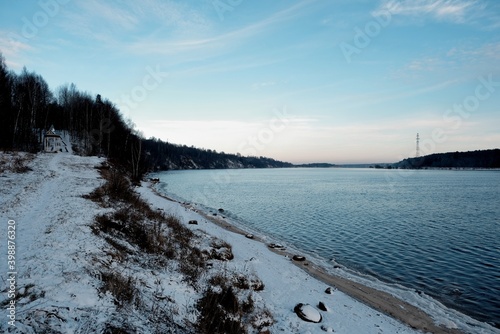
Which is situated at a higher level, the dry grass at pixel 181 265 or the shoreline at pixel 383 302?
the dry grass at pixel 181 265

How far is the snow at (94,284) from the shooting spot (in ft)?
22.2

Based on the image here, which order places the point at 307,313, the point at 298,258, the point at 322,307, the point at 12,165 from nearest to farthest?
the point at 307,313
the point at 322,307
the point at 298,258
the point at 12,165

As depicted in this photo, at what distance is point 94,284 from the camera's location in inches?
324

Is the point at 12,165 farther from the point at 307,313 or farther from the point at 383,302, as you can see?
the point at 383,302

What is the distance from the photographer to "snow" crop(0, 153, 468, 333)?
22.2ft

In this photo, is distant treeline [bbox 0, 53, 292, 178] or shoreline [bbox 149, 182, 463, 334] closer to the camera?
shoreline [bbox 149, 182, 463, 334]

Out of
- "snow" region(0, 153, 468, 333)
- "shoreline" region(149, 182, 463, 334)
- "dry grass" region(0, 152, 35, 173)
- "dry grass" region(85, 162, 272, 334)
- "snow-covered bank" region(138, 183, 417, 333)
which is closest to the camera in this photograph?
"snow" region(0, 153, 468, 333)

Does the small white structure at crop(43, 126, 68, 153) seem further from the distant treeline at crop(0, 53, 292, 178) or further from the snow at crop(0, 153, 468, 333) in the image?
the snow at crop(0, 153, 468, 333)

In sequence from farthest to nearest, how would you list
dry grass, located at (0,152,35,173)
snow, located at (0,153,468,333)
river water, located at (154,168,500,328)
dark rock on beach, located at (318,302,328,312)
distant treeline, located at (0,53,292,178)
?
distant treeline, located at (0,53,292,178) < dry grass, located at (0,152,35,173) < river water, located at (154,168,500,328) < dark rock on beach, located at (318,302,328,312) < snow, located at (0,153,468,333)

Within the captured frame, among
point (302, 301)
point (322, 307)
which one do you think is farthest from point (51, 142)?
point (322, 307)

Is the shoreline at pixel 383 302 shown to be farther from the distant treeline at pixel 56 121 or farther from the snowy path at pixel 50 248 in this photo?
the distant treeline at pixel 56 121

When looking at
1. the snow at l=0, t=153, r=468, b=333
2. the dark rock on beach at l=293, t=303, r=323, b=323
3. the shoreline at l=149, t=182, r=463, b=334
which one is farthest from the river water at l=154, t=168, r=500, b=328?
the dark rock on beach at l=293, t=303, r=323, b=323

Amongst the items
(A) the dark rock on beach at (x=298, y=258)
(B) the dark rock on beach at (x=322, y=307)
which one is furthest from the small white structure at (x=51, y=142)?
(B) the dark rock on beach at (x=322, y=307)

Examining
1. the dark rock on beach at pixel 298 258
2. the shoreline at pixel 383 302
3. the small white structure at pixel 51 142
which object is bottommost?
the shoreline at pixel 383 302
